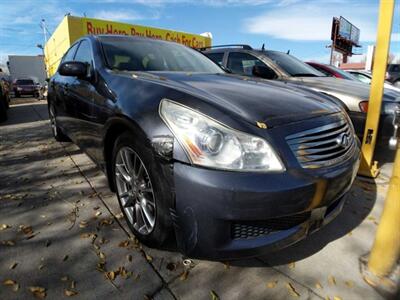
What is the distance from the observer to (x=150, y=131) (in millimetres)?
1984

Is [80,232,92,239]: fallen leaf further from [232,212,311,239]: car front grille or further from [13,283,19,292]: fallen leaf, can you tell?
[232,212,311,239]: car front grille

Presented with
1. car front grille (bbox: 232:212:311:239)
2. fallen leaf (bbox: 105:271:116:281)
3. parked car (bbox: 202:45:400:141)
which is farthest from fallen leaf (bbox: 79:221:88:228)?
parked car (bbox: 202:45:400:141)

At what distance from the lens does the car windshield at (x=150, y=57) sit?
3023mm

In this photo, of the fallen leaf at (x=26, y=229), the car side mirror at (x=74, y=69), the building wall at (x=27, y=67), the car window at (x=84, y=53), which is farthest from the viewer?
the building wall at (x=27, y=67)

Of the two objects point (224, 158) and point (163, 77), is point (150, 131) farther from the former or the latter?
point (163, 77)

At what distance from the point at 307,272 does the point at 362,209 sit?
1336mm

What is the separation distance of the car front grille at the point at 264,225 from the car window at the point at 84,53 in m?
2.27

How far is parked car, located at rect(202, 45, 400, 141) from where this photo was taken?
4327 millimetres

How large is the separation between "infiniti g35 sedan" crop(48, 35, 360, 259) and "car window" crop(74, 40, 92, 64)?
3.01 feet

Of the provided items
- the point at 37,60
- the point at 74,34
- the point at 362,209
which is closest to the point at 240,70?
the point at 362,209

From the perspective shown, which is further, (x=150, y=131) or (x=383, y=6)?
(x=383, y=6)

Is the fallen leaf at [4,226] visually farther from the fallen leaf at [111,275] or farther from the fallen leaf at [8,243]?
the fallen leaf at [111,275]

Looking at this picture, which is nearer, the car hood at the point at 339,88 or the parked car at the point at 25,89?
the car hood at the point at 339,88

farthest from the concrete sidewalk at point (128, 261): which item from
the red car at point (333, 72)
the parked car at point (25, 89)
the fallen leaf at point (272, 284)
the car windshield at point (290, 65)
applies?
the parked car at point (25, 89)
